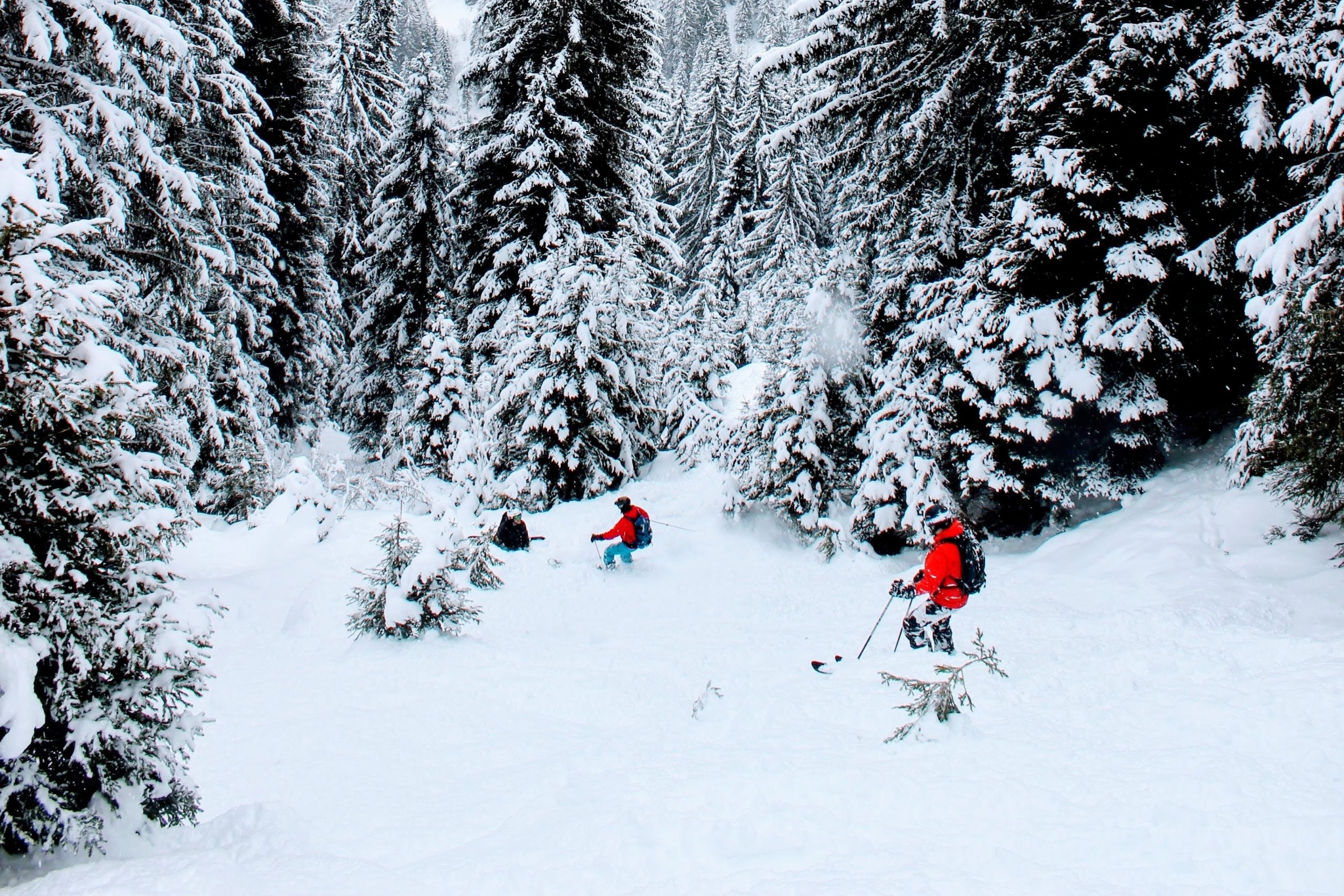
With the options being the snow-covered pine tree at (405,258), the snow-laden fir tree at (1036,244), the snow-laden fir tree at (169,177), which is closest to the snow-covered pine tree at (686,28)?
the snow-covered pine tree at (405,258)

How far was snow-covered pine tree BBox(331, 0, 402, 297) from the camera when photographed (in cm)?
2398

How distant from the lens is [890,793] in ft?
12.8

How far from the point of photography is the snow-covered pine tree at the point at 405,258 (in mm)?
20625

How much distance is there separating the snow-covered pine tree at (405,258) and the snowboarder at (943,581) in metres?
16.9

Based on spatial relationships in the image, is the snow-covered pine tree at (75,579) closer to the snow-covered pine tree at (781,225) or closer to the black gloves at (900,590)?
the black gloves at (900,590)

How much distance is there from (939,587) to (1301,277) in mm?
5169

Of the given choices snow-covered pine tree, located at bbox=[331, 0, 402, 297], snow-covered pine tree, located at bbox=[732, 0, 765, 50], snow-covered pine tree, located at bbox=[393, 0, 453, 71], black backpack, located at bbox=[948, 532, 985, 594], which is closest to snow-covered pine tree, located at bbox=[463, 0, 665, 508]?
snow-covered pine tree, located at bbox=[331, 0, 402, 297]

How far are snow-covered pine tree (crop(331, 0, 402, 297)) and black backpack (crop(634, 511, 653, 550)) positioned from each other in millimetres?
16550

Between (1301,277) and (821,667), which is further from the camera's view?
(1301,277)

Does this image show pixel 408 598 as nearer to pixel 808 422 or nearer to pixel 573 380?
pixel 573 380

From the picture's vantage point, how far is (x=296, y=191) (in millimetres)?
20188

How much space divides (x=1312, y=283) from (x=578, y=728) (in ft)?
28.6

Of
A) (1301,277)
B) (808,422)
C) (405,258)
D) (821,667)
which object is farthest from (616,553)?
(405,258)

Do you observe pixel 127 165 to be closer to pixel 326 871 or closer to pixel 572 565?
pixel 572 565
